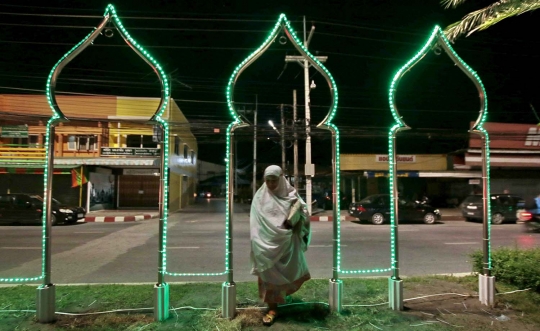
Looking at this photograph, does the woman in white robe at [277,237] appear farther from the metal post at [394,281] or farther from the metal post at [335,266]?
the metal post at [394,281]

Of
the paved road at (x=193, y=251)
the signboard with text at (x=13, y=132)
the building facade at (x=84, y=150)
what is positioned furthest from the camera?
the building facade at (x=84, y=150)

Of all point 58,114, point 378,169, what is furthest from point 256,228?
point 378,169

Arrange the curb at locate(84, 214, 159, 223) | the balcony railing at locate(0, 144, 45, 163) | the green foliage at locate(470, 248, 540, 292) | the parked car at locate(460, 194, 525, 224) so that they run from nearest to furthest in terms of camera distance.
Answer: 1. the green foliage at locate(470, 248, 540, 292)
2. the parked car at locate(460, 194, 525, 224)
3. the curb at locate(84, 214, 159, 223)
4. the balcony railing at locate(0, 144, 45, 163)

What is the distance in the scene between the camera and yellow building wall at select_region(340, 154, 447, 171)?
24.7 m

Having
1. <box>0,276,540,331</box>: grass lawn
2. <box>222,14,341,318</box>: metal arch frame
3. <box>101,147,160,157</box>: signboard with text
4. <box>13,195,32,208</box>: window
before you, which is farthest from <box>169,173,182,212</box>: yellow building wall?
<box>222,14,341,318</box>: metal arch frame

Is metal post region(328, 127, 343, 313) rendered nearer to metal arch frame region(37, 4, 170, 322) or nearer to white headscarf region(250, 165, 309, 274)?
white headscarf region(250, 165, 309, 274)

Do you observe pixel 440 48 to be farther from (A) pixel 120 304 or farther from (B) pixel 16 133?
(B) pixel 16 133

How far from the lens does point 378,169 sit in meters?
24.8

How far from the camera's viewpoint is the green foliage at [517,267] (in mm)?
4977

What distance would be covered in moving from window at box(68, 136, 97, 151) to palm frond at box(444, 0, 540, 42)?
20.5 m

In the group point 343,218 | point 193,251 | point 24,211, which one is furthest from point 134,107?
point 193,251

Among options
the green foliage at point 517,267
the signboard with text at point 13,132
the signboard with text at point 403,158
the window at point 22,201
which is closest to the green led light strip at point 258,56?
the green foliage at point 517,267

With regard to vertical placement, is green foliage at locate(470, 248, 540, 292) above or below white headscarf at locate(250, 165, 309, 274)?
below

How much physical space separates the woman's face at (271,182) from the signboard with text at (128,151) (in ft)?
60.2
